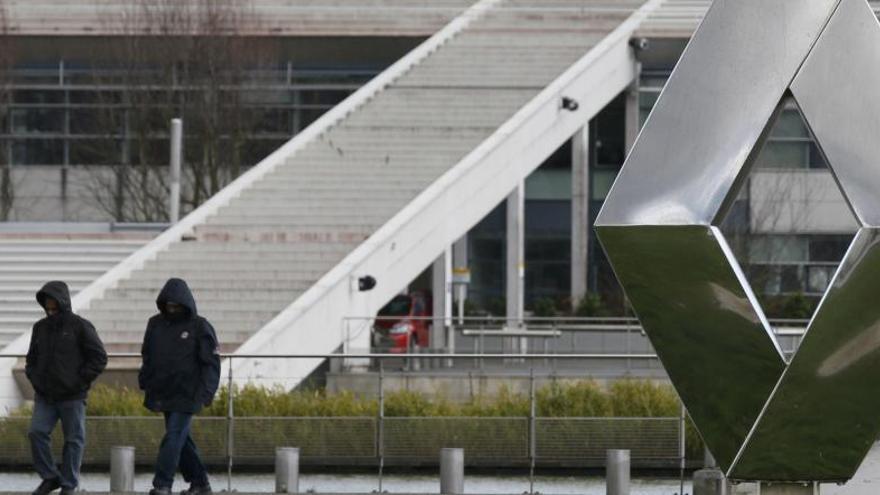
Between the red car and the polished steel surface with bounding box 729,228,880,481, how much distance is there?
1997cm

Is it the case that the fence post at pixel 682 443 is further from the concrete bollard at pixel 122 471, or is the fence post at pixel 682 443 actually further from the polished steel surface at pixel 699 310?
the polished steel surface at pixel 699 310

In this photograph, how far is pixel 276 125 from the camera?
4891 centimetres

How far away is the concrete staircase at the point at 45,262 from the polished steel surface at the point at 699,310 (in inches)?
813

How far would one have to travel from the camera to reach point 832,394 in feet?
40.9

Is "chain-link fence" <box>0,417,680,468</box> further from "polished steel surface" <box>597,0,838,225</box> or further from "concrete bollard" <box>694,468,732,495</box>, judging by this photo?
"polished steel surface" <box>597,0,838,225</box>

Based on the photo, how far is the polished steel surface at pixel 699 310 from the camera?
1238cm

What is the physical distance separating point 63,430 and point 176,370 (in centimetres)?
92

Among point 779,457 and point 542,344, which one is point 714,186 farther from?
point 542,344

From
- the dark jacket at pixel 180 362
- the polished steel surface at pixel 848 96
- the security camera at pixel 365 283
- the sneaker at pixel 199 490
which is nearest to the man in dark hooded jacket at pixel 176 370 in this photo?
the dark jacket at pixel 180 362

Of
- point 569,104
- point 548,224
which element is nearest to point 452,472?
point 569,104

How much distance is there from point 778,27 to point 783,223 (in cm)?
3142

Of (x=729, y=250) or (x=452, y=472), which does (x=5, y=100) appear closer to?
(x=452, y=472)

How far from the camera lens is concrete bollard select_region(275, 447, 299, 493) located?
17078 millimetres

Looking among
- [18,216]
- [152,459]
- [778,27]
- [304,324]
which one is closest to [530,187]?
[18,216]
